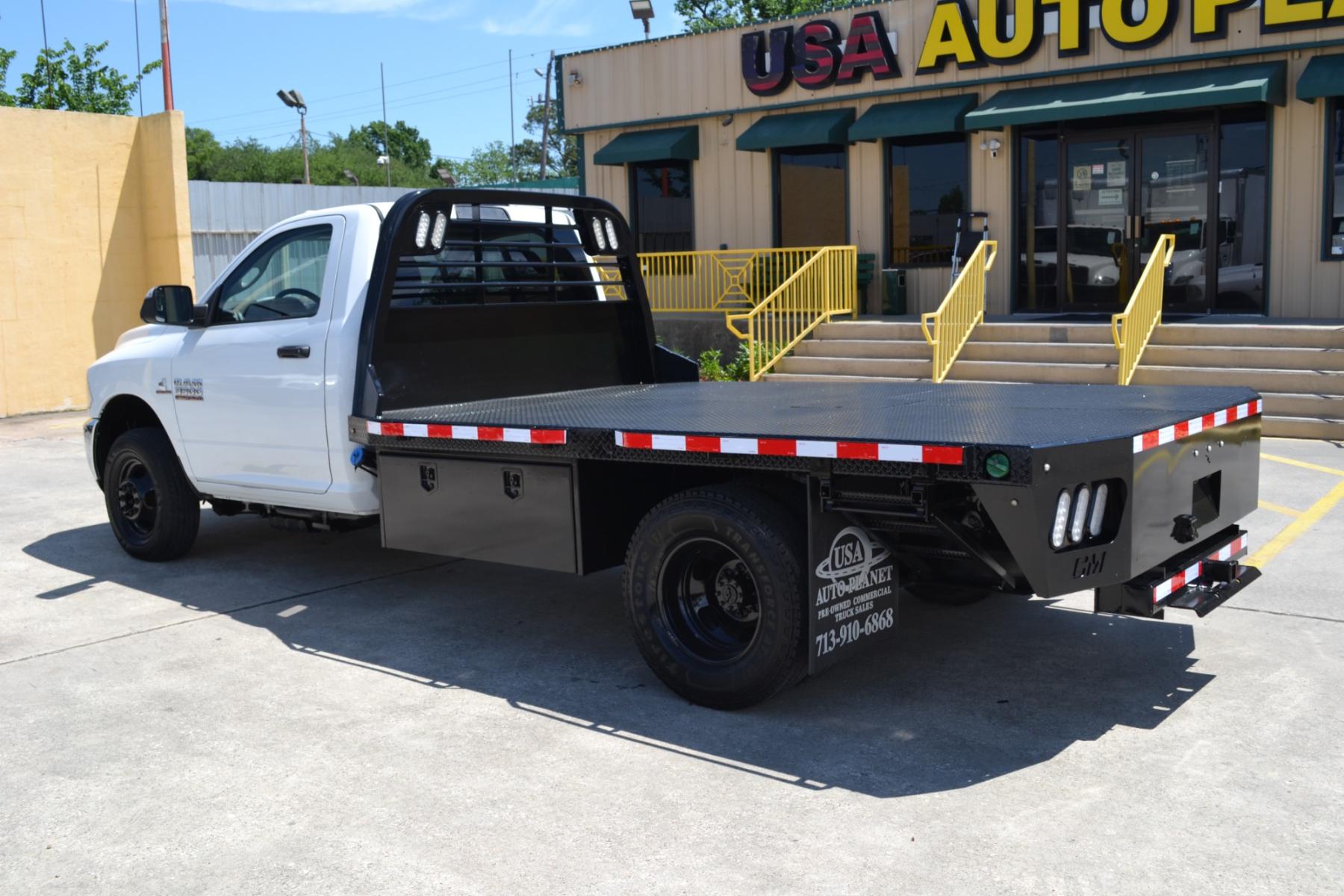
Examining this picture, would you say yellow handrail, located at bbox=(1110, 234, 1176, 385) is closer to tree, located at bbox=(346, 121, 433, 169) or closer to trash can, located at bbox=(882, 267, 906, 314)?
trash can, located at bbox=(882, 267, 906, 314)

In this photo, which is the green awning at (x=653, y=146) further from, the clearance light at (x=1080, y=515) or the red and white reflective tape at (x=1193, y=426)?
the clearance light at (x=1080, y=515)

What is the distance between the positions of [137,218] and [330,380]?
47.5 ft

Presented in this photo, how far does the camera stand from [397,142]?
105875 millimetres

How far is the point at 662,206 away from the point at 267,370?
49.5 feet

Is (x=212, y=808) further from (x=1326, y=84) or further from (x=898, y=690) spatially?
(x=1326, y=84)

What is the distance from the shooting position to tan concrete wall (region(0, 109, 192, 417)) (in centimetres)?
1773

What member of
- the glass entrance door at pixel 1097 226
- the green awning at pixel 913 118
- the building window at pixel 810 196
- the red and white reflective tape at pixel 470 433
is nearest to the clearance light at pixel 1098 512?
the red and white reflective tape at pixel 470 433

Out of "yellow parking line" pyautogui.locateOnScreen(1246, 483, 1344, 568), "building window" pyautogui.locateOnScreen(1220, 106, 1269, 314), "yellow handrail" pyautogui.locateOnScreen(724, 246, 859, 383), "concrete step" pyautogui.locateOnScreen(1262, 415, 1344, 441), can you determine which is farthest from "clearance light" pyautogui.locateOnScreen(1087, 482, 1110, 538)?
"building window" pyautogui.locateOnScreen(1220, 106, 1269, 314)

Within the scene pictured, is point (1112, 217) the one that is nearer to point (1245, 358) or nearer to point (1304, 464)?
point (1245, 358)

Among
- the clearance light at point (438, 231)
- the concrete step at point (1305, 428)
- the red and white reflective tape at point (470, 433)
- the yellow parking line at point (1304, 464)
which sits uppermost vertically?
the clearance light at point (438, 231)

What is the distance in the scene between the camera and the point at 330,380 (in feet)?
22.0

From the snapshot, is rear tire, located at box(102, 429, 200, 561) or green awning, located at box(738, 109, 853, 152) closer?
rear tire, located at box(102, 429, 200, 561)

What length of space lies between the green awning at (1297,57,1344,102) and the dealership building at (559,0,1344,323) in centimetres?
3

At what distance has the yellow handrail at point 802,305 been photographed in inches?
657
